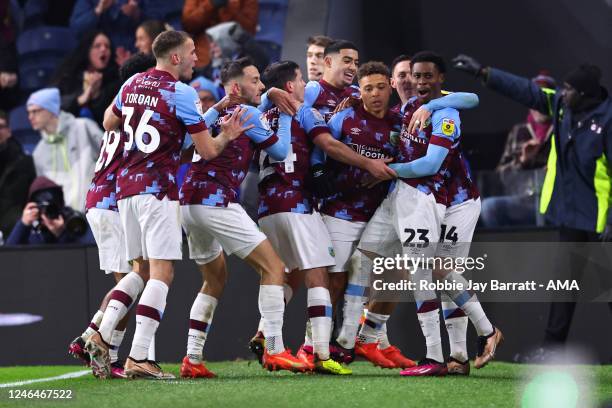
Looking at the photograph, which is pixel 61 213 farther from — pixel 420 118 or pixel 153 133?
pixel 420 118

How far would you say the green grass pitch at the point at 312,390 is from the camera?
5.68 meters

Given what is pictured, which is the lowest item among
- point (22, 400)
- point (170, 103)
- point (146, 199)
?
point (22, 400)

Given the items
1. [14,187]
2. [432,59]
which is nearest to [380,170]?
[432,59]

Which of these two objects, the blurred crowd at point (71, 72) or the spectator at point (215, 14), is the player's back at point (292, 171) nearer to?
the blurred crowd at point (71, 72)

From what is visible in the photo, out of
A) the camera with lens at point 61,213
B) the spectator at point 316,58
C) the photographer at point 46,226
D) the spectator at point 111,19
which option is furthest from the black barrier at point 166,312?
the spectator at point 111,19

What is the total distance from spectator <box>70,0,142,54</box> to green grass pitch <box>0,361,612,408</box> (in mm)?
4668

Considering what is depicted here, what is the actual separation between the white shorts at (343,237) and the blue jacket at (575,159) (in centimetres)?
177

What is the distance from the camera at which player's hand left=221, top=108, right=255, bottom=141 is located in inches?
267

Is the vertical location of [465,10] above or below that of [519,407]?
above

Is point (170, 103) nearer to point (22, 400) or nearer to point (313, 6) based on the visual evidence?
point (22, 400)

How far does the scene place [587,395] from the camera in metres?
6.17

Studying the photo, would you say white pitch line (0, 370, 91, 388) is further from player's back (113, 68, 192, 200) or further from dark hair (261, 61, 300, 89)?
dark hair (261, 61, 300, 89)

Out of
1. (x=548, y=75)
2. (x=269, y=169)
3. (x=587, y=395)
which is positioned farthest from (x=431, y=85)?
(x=548, y=75)

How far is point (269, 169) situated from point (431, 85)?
1.12 meters
